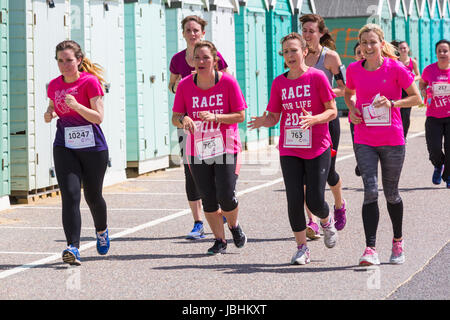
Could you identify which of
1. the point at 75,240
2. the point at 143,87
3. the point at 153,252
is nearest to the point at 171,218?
the point at 153,252

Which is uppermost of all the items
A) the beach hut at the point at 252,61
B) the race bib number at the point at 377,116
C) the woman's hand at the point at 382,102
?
the beach hut at the point at 252,61

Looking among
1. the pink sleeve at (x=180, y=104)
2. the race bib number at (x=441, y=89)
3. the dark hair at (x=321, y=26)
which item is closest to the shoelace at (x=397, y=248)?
the pink sleeve at (x=180, y=104)

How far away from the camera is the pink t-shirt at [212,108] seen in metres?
7.50

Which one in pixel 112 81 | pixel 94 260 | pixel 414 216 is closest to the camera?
pixel 94 260

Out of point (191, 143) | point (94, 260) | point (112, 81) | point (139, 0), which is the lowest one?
point (94, 260)

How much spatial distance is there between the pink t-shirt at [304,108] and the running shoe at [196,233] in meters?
1.70

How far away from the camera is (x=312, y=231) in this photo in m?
8.52

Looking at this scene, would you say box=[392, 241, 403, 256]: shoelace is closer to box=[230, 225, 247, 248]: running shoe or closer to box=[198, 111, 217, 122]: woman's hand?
box=[230, 225, 247, 248]: running shoe

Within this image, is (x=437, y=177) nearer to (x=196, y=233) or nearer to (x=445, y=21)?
(x=196, y=233)

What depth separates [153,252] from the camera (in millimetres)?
8078

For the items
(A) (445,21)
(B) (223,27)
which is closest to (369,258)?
(B) (223,27)

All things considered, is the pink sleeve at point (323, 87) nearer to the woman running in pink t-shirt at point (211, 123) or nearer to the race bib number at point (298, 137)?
the race bib number at point (298, 137)

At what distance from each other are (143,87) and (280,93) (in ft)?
25.7

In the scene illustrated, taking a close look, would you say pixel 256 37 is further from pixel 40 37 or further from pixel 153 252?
pixel 153 252
